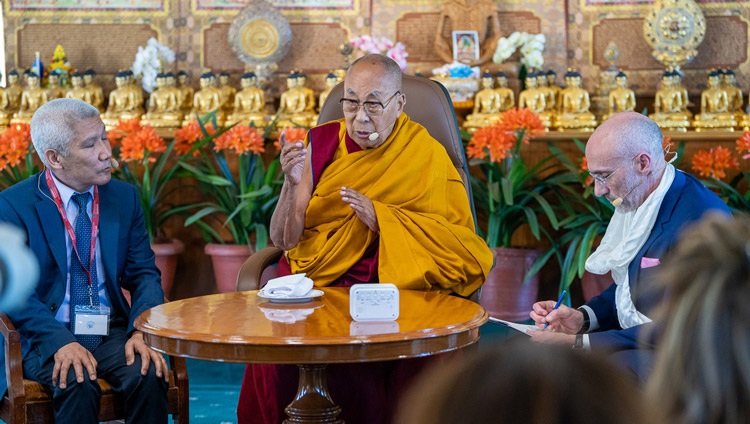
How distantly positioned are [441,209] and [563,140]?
1937mm

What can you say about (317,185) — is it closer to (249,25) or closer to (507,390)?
(507,390)

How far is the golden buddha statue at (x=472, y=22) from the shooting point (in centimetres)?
540

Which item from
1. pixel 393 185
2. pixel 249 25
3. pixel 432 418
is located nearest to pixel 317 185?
pixel 393 185

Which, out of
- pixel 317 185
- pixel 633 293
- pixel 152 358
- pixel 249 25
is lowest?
pixel 152 358

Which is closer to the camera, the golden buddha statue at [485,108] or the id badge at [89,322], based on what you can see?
the id badge at [89,322]

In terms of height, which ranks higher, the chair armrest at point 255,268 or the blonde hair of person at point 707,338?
the blonde hair of person at point 707,338

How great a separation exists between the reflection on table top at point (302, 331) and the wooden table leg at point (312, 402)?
0.17 metres

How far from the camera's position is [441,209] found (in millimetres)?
2857

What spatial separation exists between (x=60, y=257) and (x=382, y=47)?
10.1 feet

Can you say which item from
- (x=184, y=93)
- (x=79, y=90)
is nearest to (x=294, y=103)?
(x=184, y=93)

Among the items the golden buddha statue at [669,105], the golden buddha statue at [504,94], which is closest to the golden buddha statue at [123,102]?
the golden buddha statue at [504,94]

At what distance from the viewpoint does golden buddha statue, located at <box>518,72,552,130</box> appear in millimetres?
5133

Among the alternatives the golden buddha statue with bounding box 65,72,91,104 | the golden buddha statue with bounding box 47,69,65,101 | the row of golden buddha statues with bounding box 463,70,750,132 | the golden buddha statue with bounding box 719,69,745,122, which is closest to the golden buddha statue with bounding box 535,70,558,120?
the row of golden buddha statues with bounding box 463,70,750,132

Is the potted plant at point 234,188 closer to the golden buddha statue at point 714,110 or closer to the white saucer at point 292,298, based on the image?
the white saucer at point 292,298
